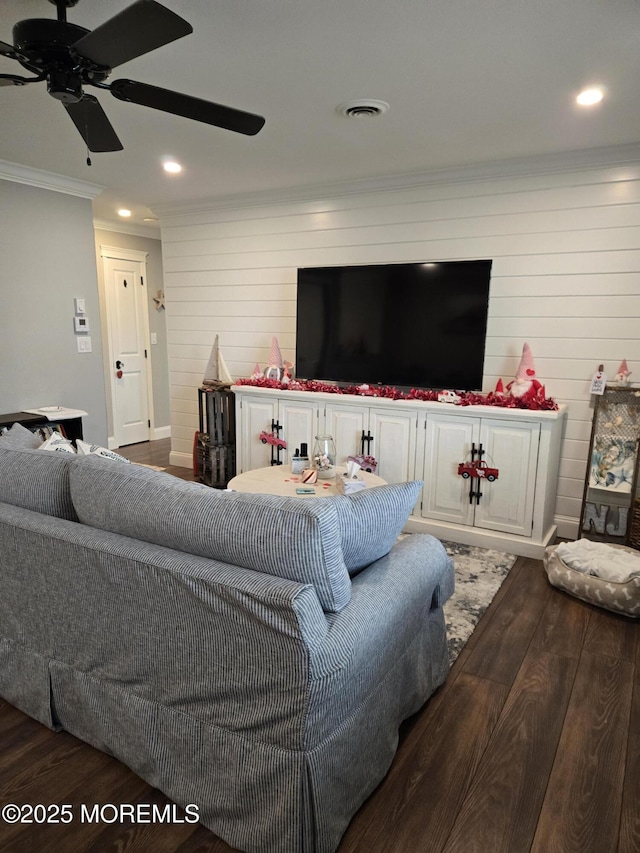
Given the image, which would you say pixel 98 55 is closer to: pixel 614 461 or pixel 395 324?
pixel 395 324

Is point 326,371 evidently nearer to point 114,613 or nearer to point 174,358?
point 174,358

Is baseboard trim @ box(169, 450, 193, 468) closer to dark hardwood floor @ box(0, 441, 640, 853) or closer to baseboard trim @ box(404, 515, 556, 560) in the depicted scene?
baseboard trim @ box(404, 515, 556, 560)

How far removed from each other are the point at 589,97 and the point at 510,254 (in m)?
1.25

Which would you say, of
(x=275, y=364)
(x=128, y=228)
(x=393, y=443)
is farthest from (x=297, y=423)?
(x=128, y=228)

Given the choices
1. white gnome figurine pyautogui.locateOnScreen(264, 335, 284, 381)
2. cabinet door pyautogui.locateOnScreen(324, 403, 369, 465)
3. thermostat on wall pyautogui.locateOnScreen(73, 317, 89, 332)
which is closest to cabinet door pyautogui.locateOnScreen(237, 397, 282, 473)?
white gnome figurine pyautogui.locateOnScreen(264, 335, 284, 381)

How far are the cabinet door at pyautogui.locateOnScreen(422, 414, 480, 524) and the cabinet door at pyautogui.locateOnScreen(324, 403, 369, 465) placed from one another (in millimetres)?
524

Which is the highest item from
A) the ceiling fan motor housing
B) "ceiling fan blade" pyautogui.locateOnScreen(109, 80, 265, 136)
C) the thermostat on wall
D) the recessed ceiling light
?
the recessed ceiling light

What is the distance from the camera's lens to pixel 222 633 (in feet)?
4.79

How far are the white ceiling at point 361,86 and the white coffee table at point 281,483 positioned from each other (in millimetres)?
2046

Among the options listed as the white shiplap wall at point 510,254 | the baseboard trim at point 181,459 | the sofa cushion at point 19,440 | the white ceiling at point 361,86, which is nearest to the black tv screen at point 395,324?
the white shiplap wall at point 510,254

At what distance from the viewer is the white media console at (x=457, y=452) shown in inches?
138

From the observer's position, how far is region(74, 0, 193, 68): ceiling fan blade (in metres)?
1.50

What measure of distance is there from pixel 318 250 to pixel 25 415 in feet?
8.98

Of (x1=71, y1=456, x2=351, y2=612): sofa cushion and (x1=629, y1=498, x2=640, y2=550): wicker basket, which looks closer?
(x1=71, y1=456, x2=351, y2=612): sofa cushion
